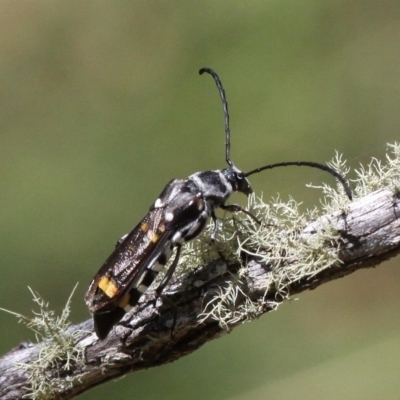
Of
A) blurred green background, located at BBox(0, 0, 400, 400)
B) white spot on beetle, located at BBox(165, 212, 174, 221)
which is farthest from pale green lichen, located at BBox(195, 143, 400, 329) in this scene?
blurred green background, located at BBox(0, 0, 400, 400)

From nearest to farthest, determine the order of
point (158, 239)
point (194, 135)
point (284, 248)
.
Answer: point (284, 248) → point (158, 239) → point (194, 135)

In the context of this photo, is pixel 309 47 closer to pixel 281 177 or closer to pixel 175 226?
pixel 281 177

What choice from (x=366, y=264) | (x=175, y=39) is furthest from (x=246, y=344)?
(x=175, y=39)

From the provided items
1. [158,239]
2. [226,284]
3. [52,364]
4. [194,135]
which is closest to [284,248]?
[226,284]

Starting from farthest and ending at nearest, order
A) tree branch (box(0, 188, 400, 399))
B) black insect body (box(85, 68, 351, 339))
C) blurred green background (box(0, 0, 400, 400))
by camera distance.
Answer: blurred green background (box(0, 0, 400, 400)) < black insect body (box(85, 68, 351, 339)) < tree branch (box(0, 188, 400, 399))

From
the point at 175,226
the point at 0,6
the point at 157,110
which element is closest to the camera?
the point at 175,226

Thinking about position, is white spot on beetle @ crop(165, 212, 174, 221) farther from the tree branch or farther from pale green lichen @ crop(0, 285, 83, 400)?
pale green lichen @ crop(0, 285, 83, 400)

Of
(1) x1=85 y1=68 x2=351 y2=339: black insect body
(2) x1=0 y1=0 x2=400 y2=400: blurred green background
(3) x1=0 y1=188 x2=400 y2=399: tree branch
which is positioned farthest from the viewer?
(2) x1=0 y1=0 x2=400 y2=400: blurred green background

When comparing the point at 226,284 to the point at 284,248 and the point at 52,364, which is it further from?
the point at 52,364
